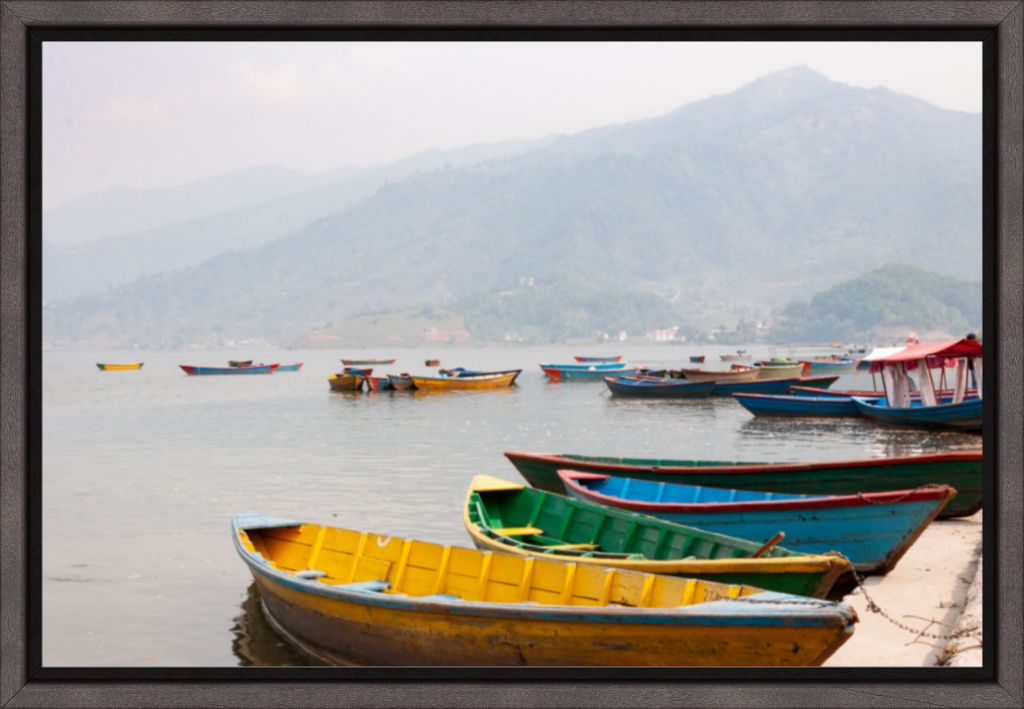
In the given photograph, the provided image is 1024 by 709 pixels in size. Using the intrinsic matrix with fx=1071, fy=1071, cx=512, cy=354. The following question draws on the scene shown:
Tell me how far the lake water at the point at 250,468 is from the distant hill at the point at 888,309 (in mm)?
48176

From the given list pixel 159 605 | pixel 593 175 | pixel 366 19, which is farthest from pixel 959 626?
pixel 593 175

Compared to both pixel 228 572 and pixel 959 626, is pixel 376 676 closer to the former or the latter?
pixel 959 626

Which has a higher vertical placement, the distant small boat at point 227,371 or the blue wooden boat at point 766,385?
the blue wooden boat at point 766,385

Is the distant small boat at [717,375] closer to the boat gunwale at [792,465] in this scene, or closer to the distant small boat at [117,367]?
the boat gunwale at [792,465]

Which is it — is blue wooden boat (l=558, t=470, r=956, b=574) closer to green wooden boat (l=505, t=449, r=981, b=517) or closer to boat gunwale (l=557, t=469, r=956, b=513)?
boat gunwale (l=557, t=469, r=956, b=513)

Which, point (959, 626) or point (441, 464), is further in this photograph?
point (441, 464)

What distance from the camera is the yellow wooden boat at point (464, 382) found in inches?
1564

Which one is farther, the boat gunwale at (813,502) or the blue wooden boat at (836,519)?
the blue wooden boat at (836,519)

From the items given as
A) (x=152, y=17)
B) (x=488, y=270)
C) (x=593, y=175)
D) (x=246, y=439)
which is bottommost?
(x=246, y=439)

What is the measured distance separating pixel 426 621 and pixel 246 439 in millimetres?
23238

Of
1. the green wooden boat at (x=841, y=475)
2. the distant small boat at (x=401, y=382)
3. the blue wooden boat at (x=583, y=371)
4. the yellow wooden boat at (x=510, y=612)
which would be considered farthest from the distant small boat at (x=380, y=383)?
the yellow wooden boat at (x=510, y=612)

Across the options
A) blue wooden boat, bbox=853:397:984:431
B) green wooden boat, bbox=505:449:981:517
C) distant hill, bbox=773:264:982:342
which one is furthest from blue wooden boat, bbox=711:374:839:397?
distant hill, bbox=773:264:982:342

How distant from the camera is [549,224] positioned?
580ft

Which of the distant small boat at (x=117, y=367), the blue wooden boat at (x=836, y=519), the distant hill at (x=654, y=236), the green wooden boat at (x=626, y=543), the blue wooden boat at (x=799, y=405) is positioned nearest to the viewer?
the green wooden boat at (x=626, y=543)
